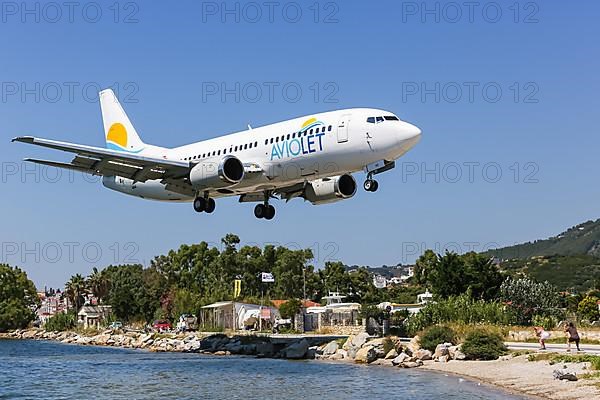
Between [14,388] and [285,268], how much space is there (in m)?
88.1

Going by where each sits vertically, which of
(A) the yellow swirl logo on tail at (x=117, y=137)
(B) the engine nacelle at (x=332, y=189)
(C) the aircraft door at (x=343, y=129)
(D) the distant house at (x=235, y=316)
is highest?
(A) the yellow swirl logo on tail at (x=117, y=137)

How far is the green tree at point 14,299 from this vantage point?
15912 centimetres

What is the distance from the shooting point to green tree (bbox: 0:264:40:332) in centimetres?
15912

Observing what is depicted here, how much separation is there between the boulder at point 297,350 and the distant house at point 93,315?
263ft

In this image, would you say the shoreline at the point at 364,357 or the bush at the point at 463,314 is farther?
the bush at the point at 463,314

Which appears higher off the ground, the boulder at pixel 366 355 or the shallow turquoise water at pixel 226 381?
the boulder at pixel 366 355

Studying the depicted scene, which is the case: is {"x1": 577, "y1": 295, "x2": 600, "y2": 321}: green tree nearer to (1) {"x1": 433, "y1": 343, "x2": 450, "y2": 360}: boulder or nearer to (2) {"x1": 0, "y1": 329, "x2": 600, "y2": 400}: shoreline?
(2) {"x1": 0, "y1": 329, "x2": 600, "y2": 400}: shoreline

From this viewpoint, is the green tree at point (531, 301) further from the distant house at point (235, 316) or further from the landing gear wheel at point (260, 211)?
the distant house at point (235, 316)

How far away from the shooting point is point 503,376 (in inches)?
1606

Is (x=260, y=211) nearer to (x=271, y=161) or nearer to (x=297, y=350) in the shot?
(x=271, y=161)

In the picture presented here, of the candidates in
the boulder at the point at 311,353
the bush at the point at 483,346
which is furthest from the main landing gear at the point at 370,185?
the boulder at the point at 311,353

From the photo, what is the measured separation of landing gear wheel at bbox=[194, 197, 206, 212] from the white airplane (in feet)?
0.16

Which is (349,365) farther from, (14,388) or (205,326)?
(205,326)

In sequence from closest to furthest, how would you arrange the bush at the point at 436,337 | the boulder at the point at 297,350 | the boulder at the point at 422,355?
1. the boulder at the point at 422,355
2. the bush at the point at 436,337
3. the boulder at the point at 297,350
